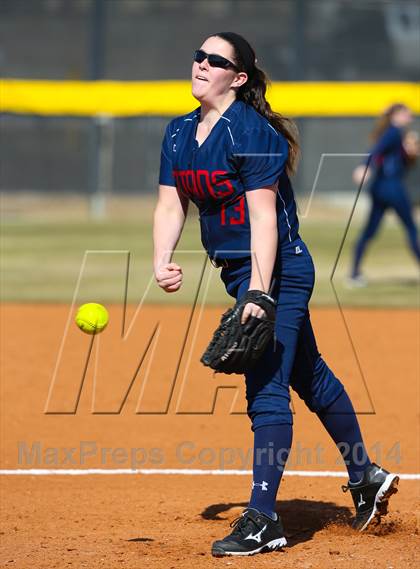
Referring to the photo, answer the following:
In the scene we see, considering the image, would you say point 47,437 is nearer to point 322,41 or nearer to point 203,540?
point 203,540

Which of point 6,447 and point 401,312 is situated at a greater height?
point 6,447

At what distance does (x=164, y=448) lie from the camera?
20.5 ft

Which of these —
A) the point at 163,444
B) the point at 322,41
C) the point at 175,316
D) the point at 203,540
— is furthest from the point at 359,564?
the point at 322,41

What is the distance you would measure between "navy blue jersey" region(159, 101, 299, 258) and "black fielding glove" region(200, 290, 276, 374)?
0.25 meters

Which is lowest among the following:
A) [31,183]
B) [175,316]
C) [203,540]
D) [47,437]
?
[31,183]

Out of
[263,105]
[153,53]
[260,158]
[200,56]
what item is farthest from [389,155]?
[153,53]

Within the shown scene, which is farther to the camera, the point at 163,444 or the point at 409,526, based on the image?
the point at 163,444

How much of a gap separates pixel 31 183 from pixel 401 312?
16587mm

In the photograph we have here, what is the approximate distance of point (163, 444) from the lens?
6.34 metres

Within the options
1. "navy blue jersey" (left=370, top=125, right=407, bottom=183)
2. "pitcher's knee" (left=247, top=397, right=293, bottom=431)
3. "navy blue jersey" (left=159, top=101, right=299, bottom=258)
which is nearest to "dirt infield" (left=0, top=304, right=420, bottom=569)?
"pitcher's knee" (left=247, top=397, right=293, bottom=431)

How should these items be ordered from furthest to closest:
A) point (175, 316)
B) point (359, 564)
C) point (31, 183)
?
point (31, 183) → point (175, 316) → point (359, 564)

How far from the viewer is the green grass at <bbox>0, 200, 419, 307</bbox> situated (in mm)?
12086

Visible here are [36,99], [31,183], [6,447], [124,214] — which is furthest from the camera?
[31,183]

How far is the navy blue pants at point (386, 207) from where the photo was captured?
489 inches
